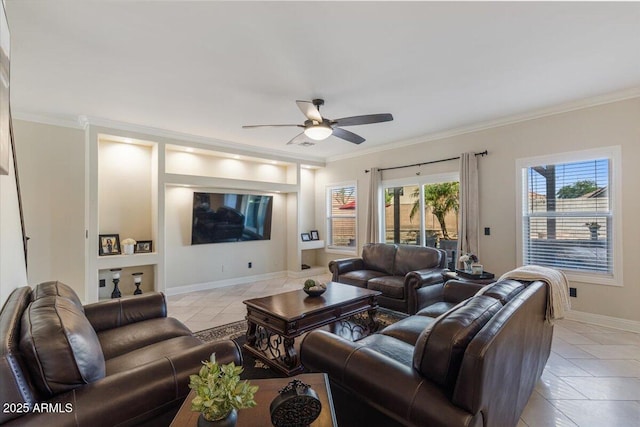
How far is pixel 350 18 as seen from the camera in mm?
2143

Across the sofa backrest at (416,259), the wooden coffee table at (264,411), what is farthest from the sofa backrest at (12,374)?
the sofa backrest at (416,259)

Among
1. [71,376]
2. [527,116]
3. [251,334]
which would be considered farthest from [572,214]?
[71,376]

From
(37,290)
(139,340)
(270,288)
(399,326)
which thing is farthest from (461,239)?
(37,290)

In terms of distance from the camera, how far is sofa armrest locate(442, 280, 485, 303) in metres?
2.96

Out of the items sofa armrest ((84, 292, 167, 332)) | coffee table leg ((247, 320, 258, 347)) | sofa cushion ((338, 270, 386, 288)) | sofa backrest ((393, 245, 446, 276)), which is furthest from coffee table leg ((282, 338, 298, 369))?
sofa backrest ((393, 245, 446, 276))

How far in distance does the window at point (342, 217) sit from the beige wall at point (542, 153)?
1120 mm

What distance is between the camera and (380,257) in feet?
15.9

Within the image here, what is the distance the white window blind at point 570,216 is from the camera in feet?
12.0

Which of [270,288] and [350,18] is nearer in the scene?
[350,18]

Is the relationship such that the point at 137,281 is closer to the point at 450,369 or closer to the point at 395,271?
the point at 395,271

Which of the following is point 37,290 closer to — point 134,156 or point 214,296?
point 214,296

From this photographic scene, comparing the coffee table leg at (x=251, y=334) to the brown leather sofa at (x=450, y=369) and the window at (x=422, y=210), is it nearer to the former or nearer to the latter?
the brown leather sofa at (x=450, y=369)

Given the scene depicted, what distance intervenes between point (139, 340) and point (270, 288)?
356 cm

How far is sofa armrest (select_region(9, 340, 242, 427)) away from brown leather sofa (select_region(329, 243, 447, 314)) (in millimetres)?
2788
